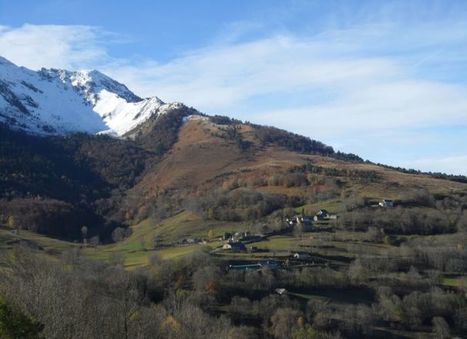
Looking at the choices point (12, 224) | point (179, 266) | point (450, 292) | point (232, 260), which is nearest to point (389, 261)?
point (450, 292)

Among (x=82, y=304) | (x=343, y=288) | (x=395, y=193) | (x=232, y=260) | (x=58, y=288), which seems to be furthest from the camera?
(x=395, y=193)

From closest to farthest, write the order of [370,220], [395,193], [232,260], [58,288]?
1. [58,288]
2. [232,260]
3. [370,220]
4. [395,193]

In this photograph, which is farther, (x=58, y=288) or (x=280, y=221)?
(x=280, y=221)

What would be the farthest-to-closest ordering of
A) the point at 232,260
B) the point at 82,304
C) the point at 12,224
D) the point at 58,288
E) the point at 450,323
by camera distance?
the point at 12,224
the point at 232,260
the point at 450,323
the point at 82,304
the point at 58,288

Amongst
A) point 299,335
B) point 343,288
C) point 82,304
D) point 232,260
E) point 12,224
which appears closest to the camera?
point 82,304

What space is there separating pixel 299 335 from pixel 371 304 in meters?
26.9

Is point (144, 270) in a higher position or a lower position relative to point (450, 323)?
higher

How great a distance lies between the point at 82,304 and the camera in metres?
50.0

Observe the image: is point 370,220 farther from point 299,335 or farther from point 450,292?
point 299,335

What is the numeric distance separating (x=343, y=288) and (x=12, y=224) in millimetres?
113551

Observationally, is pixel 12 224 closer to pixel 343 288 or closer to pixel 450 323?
pixel 343 288

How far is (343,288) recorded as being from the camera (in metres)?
108

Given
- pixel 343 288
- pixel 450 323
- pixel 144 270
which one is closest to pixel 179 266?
pixel 144 270


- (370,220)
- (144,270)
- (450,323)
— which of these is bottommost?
(450,323)
